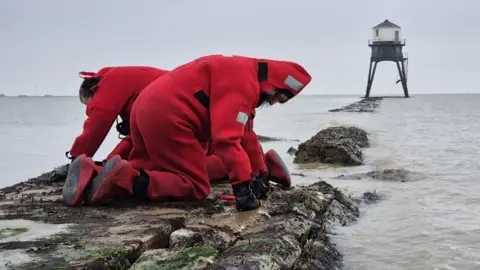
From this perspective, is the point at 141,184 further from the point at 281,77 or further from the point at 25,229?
the point at 281,77

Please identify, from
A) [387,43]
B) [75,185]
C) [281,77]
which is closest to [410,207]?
[281,77]

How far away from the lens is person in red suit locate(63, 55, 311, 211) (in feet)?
13.1

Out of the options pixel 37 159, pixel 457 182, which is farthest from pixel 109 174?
pixel 37 159

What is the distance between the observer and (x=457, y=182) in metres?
7.51

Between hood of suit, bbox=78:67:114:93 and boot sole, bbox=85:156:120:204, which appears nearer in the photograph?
boot sole, bbox=85:156:120:204

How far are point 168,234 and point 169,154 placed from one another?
3.32 feet

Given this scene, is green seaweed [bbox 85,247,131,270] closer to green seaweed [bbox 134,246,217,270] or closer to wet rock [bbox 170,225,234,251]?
green seaweed [bbox 134,246,217,270]

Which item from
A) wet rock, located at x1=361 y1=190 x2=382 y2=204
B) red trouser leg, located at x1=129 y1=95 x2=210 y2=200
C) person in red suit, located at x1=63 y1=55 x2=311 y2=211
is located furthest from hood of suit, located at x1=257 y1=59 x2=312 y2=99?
wet rock, located at x1=361 y1=190 x2=382 y2=204

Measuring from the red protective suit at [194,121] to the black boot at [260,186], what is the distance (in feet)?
1.38

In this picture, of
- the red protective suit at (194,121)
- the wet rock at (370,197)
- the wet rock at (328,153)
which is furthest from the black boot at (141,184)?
the wet rock at (328,153)

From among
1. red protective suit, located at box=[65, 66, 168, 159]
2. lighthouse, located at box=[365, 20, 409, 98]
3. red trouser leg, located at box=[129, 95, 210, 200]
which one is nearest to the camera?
red trouser leg, located at box=[129, 95, 210, 200]

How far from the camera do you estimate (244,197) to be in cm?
413

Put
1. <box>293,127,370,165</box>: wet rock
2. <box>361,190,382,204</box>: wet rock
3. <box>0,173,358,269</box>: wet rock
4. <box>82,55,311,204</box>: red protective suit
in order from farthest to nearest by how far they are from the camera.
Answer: <box>293,127,370,165</box>: wet rock, <box>361,190,382,204</box>: wet rock, <box>82,55,311,204</box>: red protective suit, <box>0,173,358,269</box>: wet rock

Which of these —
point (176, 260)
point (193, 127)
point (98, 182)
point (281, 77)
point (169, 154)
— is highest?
point (281, 77)
